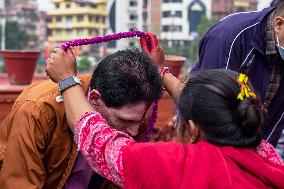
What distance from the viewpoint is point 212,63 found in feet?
8.10

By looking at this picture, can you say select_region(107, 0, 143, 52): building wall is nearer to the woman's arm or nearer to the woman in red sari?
the woman's arm

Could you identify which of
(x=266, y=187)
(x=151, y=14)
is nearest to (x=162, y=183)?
(x=266, y=187)

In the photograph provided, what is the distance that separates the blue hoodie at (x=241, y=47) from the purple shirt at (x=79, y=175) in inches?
30.4

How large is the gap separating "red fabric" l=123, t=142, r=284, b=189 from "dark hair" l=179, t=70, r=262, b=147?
0.12 ft

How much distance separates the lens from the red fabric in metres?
1.37

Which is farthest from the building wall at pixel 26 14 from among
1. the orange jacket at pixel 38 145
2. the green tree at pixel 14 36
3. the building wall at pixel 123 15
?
the orange jacket at pixel 38 145

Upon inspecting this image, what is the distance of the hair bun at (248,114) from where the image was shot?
4.54ft

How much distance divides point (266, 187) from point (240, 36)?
46.1 inches

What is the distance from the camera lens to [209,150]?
4.60 ft

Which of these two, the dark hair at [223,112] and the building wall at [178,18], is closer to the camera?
the dark hair at [223,112]

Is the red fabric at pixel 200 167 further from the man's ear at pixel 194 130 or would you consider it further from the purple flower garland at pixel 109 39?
the purple flower garland at pixel 109 39

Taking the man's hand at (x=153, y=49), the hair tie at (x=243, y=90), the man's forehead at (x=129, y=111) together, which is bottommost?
the man's forehead at (x=129, y=111)

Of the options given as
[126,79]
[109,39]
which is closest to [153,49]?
[109,39]

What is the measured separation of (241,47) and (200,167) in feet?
3.90
